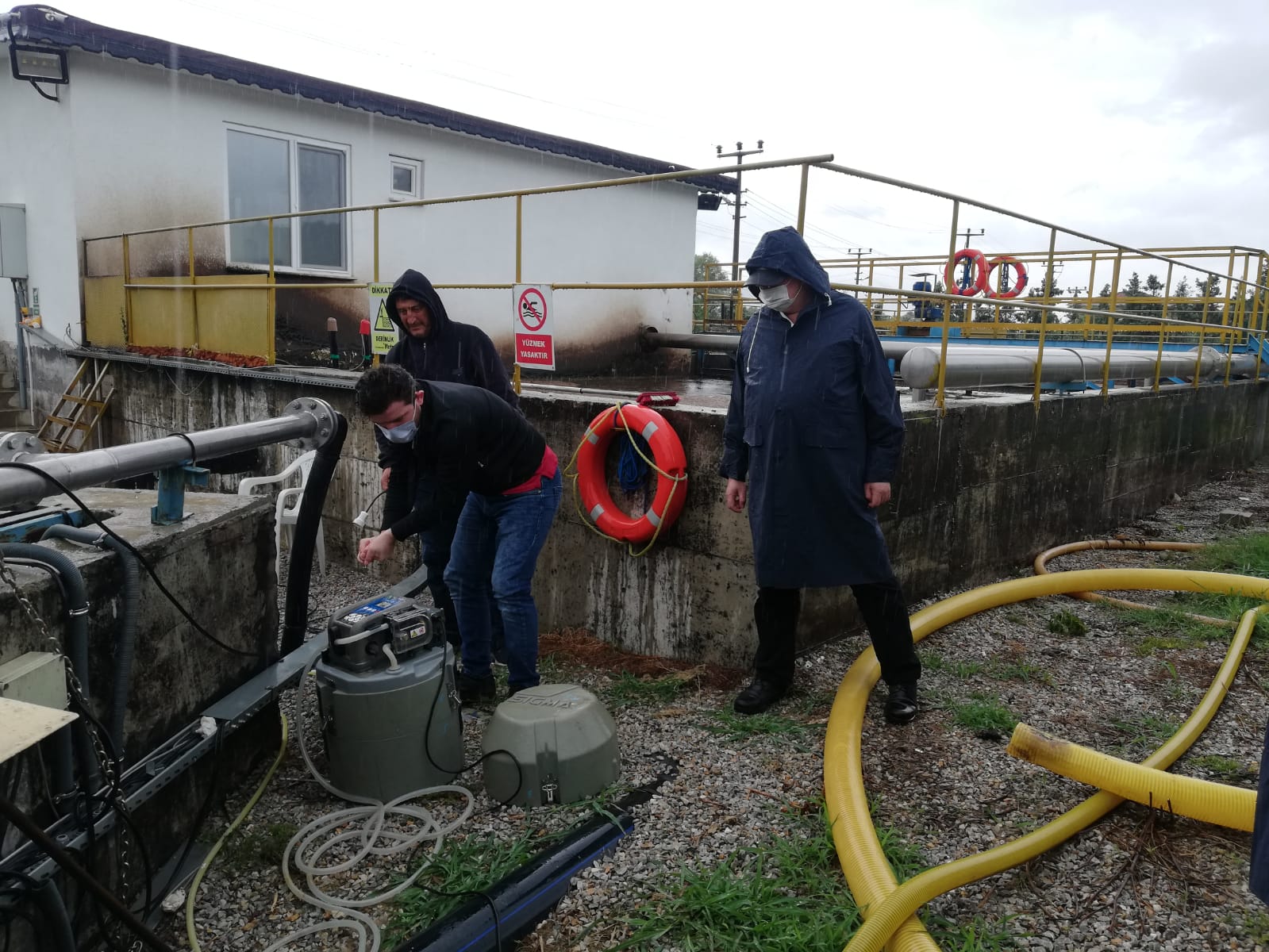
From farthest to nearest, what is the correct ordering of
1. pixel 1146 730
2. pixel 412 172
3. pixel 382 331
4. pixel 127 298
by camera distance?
1. pixel 412 172
2. pixel 127 298
3. pixel 382 331
4. pixel 1146 730

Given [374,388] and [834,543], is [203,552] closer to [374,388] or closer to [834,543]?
[374,388]

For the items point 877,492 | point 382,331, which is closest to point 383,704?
point 877,492

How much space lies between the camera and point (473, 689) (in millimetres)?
3891

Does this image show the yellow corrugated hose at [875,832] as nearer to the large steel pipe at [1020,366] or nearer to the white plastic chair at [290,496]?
the large steel pipe at [1020,366]

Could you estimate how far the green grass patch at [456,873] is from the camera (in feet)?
8.06

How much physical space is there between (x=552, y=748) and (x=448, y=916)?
0.69m

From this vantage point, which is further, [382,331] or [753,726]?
[382,331]

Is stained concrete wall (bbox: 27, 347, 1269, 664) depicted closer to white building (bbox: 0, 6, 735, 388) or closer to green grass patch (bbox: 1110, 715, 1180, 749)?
Result: green grass patch (bbox: 1110, 715, 1180, 749)

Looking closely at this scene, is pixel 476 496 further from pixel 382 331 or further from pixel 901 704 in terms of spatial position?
pixel 382 331

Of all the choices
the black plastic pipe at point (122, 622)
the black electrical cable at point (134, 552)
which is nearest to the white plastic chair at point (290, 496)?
the black electrical cable at point (134, 552)

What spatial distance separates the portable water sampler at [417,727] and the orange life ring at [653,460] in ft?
4.20

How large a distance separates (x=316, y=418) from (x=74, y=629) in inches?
48.7

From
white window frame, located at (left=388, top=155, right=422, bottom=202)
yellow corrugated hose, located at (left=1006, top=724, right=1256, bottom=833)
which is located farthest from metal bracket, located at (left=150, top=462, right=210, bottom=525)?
white window frame, located at (left=388, top=155, right=422, bottom=202)

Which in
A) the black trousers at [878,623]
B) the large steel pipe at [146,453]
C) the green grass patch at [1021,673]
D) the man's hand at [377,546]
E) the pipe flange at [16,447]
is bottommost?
the green grass patch at [1021,673]
